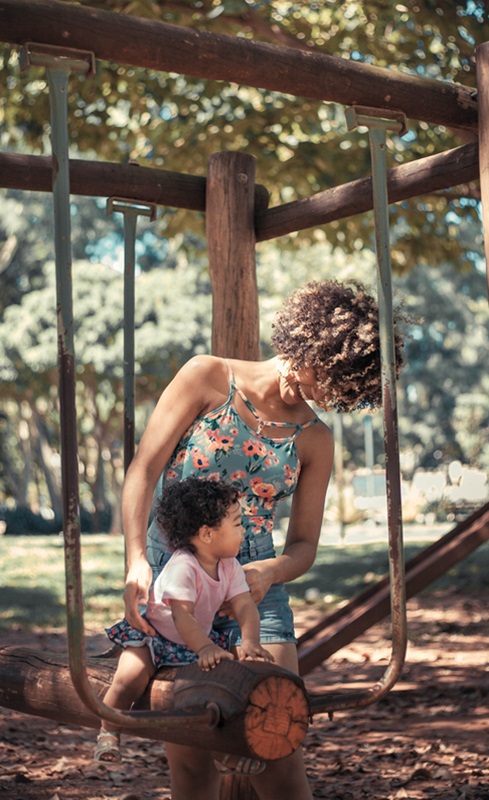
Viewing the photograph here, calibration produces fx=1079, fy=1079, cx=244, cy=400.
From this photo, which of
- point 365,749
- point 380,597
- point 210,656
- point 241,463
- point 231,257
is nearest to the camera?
point 210,656

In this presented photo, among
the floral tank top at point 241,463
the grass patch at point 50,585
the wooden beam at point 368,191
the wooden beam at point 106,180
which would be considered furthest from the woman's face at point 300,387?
the grass patch at point 50,585

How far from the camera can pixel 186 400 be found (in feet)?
9.10

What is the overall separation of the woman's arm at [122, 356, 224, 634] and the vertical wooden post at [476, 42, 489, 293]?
0.86 meters

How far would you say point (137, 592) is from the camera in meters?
2.52

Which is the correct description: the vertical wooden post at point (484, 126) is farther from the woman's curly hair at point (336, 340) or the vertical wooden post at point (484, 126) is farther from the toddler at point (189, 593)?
the toddler at point (189, 593)

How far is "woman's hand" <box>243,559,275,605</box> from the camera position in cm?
267

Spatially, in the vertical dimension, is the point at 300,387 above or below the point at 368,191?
below

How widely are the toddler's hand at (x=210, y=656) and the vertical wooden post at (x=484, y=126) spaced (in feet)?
4.30

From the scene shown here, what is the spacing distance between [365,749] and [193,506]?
3.17 metres

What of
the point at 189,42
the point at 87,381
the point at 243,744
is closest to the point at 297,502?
the point at 243,744

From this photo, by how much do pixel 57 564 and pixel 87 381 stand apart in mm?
5897

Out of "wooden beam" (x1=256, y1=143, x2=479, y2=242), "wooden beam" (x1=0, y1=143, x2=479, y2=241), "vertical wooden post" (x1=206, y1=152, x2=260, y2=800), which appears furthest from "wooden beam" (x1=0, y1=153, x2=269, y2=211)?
"wooden beam" (x1=256, y1=143, x2=479, y2=242)

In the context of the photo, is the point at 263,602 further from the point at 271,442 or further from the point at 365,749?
the point at 365,749

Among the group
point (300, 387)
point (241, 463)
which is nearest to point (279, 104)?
point (300, 387)
